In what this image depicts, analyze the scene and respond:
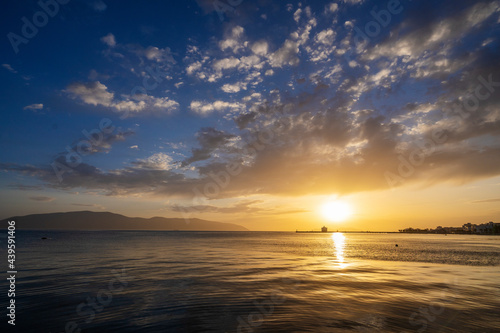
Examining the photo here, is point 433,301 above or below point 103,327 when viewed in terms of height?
below

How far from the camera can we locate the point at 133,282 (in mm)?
26297

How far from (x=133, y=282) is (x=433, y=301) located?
27530 millimetres

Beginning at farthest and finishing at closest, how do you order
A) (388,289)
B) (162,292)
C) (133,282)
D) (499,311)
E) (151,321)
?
1. (133,282)
2. (388,289)
3. (162,292)
4. (499,311)
5. (151,321)

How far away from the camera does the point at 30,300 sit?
63.7ft

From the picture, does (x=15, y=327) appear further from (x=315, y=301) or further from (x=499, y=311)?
(x=499, y=311)

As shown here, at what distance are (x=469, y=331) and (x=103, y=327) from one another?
67.8 ft

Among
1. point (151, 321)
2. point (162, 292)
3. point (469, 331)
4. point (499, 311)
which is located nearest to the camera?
point (469, 331)

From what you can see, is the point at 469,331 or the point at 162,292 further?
the point at 162,292

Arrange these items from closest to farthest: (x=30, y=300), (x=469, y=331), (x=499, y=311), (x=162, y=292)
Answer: (x=469, y=331) → (x=499, y=311) → (x=30, y=300) → (x=162, y=292)

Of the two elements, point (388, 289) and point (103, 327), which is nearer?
point (103, 327)

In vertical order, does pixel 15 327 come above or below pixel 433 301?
above

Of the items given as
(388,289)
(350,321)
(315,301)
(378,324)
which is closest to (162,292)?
(315,301)

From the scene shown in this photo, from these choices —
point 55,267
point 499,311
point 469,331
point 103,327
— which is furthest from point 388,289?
point 55,267

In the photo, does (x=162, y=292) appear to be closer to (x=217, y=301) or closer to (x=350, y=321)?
(x=217, y=301)
